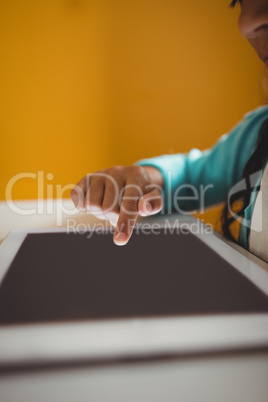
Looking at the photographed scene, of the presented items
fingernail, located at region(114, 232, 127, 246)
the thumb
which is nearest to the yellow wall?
the thumb

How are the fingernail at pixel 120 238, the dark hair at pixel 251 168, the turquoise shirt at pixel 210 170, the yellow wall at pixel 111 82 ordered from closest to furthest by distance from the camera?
the fingernail at pixel 120 238 → the dark hair at pixel 251 168 → the turquoise shirt at pixel 210 170 → the yellow wall at pixel 111 82

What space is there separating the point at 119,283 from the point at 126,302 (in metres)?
0.03

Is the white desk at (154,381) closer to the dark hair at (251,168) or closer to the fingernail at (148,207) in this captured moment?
the fingernail at (148,207)

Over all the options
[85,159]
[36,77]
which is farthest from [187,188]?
[36,77]

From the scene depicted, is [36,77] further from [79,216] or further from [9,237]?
[9,237]

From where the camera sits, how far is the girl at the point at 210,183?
1.30ft

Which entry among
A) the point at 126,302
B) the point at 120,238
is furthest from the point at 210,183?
the point at 126,302

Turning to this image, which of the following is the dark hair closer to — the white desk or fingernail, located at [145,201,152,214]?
fingernail, located at [145,201,152,214]

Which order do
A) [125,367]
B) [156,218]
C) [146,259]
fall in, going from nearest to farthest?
[125,367] → [146,259] → [156,218]

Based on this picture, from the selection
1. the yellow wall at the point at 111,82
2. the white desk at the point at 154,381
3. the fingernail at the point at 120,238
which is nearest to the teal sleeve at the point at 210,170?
the fingernail at the point at 120,238

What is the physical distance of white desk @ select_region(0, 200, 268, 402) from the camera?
136 millimetres

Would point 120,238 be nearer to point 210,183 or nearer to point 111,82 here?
point 210,183

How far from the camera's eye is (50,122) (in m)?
1.38

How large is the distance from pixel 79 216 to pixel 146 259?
0.92 feet
